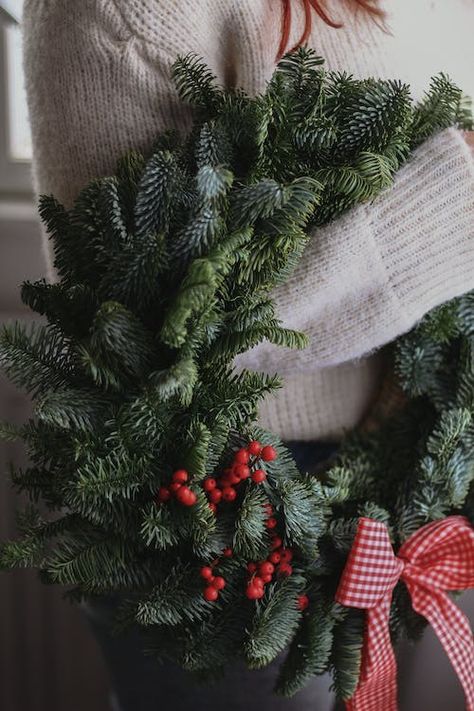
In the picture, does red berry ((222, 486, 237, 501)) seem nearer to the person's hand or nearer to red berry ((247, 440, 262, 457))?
red berry ((247, 440, 262, 457))

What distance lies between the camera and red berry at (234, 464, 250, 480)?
0.49 meters

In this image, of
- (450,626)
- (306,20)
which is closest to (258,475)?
(450,626)

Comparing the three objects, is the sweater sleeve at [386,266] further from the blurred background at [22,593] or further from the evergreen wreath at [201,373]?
the blurred background at [22,593]

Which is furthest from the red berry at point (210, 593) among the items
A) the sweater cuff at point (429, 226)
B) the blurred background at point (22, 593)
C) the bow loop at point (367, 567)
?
the blurred background at point (22, 593)

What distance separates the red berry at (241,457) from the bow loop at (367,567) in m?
0.13

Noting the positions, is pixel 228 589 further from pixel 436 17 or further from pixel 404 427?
pixel 436 17

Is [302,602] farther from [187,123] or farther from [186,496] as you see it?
[187,123]

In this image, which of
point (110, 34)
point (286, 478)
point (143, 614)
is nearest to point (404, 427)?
point (286, 478)

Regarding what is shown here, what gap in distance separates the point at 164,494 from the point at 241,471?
0.05 meters

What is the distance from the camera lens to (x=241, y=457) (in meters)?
0.49

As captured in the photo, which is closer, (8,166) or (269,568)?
(269,568)

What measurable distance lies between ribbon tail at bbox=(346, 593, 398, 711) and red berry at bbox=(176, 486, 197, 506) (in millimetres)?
199

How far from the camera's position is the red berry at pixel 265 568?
518 mm

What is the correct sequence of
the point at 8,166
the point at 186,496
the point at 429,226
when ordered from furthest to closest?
the point at 8,166
the point at 429,226
the point at 186,496
